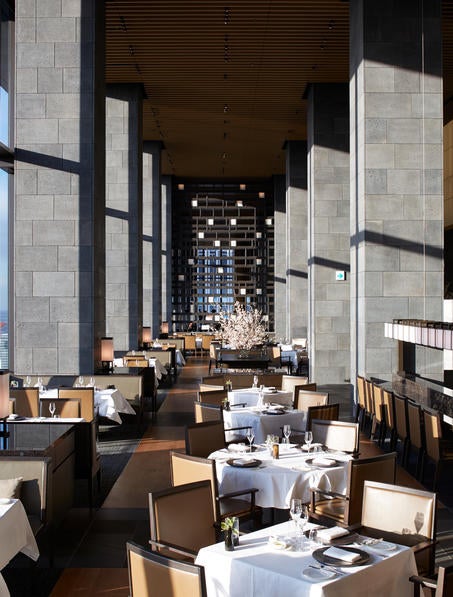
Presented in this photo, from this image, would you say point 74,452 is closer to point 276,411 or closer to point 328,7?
point 276,411

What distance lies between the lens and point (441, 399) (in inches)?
278

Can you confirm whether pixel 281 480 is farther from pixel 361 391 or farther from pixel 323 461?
pixel 361 391

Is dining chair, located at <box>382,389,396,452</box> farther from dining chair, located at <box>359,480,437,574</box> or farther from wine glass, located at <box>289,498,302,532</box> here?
wine glass, located at <box>289,498,302,532</box>

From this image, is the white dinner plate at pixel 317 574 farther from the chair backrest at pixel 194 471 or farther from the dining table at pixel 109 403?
the dining table at pixel 109 403

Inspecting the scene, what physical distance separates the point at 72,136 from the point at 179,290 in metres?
15.2

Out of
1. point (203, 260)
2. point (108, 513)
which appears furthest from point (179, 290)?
point (108, 513)

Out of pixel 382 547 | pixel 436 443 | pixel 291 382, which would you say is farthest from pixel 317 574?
pixel 291 382

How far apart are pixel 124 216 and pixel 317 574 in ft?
41.7

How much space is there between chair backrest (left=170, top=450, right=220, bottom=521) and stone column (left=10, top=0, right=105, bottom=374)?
5.44m

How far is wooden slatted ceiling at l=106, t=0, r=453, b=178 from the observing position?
36.0 feet

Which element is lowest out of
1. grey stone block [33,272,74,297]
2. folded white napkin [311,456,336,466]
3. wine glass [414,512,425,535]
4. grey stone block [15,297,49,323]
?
wine glass [414,512,425,535]

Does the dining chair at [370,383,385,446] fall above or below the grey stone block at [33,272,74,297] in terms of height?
below

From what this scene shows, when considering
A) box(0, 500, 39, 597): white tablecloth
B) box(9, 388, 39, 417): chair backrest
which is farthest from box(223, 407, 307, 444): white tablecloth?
box(0, 500, 39, 597): white tablecloth

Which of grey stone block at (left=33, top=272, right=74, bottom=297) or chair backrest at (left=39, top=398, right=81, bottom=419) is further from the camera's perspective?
grey stone block at (left=33, top=272, right=74, bottom=297)
